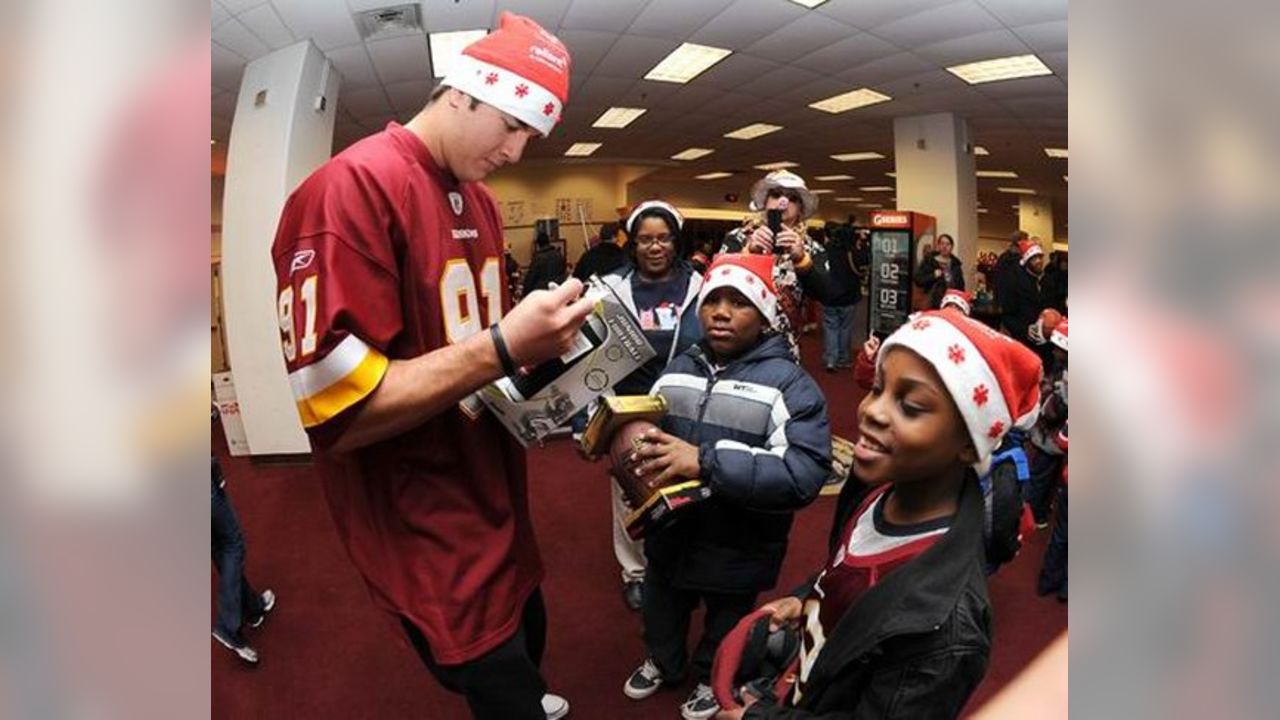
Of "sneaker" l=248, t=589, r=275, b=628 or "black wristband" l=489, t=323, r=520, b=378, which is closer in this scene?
"black wristband" l=489, t=323, r=520, b=378

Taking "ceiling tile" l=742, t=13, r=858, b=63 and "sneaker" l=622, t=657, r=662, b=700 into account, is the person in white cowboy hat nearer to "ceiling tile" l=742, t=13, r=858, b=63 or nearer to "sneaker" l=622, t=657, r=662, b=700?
"sneaker" l=622, t=657, r=662, b=700

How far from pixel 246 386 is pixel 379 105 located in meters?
3.18

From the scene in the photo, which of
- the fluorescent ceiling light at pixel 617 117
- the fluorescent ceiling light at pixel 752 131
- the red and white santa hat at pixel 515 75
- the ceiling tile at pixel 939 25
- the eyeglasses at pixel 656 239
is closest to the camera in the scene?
the red and white santa hat at pixel 515 75

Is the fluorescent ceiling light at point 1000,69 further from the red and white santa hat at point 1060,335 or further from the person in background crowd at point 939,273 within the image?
the red and white santa hat at point 1060,335

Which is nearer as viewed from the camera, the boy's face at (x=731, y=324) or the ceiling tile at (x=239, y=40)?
the boy's face at (x=731, y=324)

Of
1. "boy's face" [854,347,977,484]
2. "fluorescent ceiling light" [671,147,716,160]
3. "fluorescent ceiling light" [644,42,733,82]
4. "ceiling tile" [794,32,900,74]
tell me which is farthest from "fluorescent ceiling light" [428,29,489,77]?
"fluorescent ceiling light" [671,147,716,160]

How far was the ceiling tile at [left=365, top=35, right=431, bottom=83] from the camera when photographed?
5.02m

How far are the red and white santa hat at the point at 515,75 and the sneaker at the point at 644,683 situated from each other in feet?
6.45

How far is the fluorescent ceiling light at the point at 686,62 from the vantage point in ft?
19.9

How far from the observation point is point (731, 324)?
1984 millimetres

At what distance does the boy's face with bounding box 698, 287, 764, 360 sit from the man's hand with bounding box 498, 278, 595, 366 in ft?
3.46

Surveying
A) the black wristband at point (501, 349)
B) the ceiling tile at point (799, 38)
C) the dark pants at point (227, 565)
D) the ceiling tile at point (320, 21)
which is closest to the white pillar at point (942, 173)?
the ceiling tile at point (799, 38)
